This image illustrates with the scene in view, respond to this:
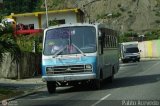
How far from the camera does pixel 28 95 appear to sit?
873 inches

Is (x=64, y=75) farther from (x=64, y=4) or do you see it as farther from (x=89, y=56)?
(x=64, y=4)

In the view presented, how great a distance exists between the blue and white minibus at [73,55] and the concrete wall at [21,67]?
Answer: 10322 millimetres

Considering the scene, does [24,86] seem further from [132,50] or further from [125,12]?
[125,12]

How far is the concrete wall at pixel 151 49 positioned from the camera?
77.4 m

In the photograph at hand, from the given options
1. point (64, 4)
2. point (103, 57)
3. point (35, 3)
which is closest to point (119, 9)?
point (64, 4)

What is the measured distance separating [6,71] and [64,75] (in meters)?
13.5

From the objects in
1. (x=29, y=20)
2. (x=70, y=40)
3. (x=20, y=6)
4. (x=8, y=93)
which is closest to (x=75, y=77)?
(x=70, y=40)

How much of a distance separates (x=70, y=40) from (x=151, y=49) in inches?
2280

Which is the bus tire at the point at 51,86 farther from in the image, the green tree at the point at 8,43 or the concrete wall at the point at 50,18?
the concrete wall at the point at 50,18

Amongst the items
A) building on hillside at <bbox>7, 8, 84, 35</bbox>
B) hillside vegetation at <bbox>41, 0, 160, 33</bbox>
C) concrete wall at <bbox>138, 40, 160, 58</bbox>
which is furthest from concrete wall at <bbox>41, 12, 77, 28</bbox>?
hillside vegetation at <bbox>41, 0, 160, 33</bbox>

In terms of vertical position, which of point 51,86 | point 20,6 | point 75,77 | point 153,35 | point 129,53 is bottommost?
point 51,86

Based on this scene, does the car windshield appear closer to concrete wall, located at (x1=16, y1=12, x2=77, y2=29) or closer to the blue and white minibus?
concrete wall, located at (x1=16, y1=12, x2=77, y2=29)

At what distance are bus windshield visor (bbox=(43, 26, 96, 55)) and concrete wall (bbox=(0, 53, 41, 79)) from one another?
1022 centimetres

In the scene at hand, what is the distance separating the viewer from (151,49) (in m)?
78.5
